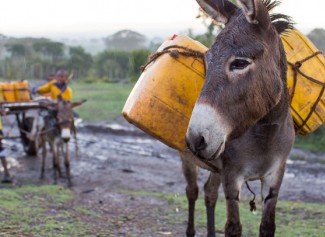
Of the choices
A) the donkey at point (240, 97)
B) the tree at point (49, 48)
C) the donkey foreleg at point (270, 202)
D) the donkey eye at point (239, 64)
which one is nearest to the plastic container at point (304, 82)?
the donkey at point (240, 97)

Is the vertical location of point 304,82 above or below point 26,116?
above

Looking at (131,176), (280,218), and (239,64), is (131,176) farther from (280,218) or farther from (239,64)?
(239,64)

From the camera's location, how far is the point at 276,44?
3463 millimetres

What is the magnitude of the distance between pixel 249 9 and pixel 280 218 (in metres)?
5.08

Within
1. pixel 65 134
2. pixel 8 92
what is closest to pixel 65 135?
pixel 65 134

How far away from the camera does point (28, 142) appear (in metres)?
13.5

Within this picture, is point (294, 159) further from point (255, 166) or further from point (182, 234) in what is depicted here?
point (255, 166)

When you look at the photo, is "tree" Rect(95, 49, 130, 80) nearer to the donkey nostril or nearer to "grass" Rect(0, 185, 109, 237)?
"grass" Rect(0, 185, 109, 237)

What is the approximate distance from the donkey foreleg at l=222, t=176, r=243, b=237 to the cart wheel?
973 centimetres

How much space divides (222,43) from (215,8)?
346 millimetres

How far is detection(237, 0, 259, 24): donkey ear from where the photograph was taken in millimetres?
3136

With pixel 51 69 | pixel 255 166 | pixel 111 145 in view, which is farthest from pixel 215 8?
pixel 51 69

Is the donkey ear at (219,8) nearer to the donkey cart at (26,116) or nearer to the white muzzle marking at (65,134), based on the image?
the white muzzle marking at (65,134)

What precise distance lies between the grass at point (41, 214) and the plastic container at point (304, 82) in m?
3.06
